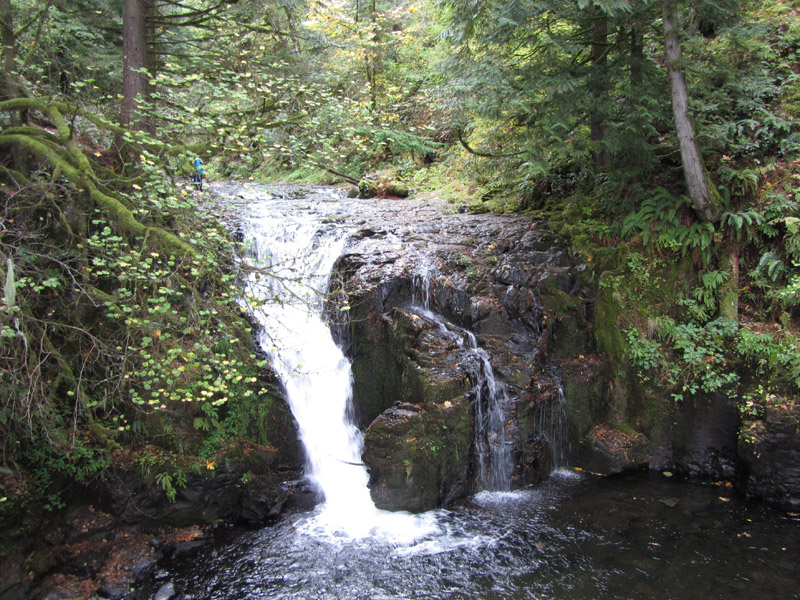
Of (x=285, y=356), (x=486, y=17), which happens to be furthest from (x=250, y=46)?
(x=285, y=356)

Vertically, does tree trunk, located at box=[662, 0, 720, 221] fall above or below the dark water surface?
above

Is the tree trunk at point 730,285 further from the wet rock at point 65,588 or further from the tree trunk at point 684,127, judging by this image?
the wet rock at point 65,588

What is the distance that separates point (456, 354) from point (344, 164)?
3664 mm

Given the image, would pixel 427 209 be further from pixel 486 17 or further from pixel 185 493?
pixel 185 493

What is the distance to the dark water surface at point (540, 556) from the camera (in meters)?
5.51

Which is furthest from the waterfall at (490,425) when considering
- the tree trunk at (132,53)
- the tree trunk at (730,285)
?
the tree trunk at (132,53)

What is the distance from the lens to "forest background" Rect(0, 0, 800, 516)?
595cm

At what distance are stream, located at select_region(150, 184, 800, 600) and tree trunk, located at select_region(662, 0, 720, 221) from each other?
4507 mm

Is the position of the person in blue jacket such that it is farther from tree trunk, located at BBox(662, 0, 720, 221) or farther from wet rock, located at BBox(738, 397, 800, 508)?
wet rock, located at BBox(738, 397, 800, 508)

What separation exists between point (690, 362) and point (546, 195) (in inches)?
196

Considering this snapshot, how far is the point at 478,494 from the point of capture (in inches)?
293

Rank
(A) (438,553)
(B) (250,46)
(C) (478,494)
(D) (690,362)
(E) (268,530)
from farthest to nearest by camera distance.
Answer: (B) (250,46) → (D) (690,362) → (C) (478,494) → (E) (268,530) → (A) (438,553)

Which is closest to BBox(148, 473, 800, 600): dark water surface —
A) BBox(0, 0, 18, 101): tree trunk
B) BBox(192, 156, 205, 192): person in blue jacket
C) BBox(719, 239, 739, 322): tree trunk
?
BBox(719, 239, 739, 322): tree trunk

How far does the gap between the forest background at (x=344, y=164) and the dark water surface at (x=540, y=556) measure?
1.48 meters
